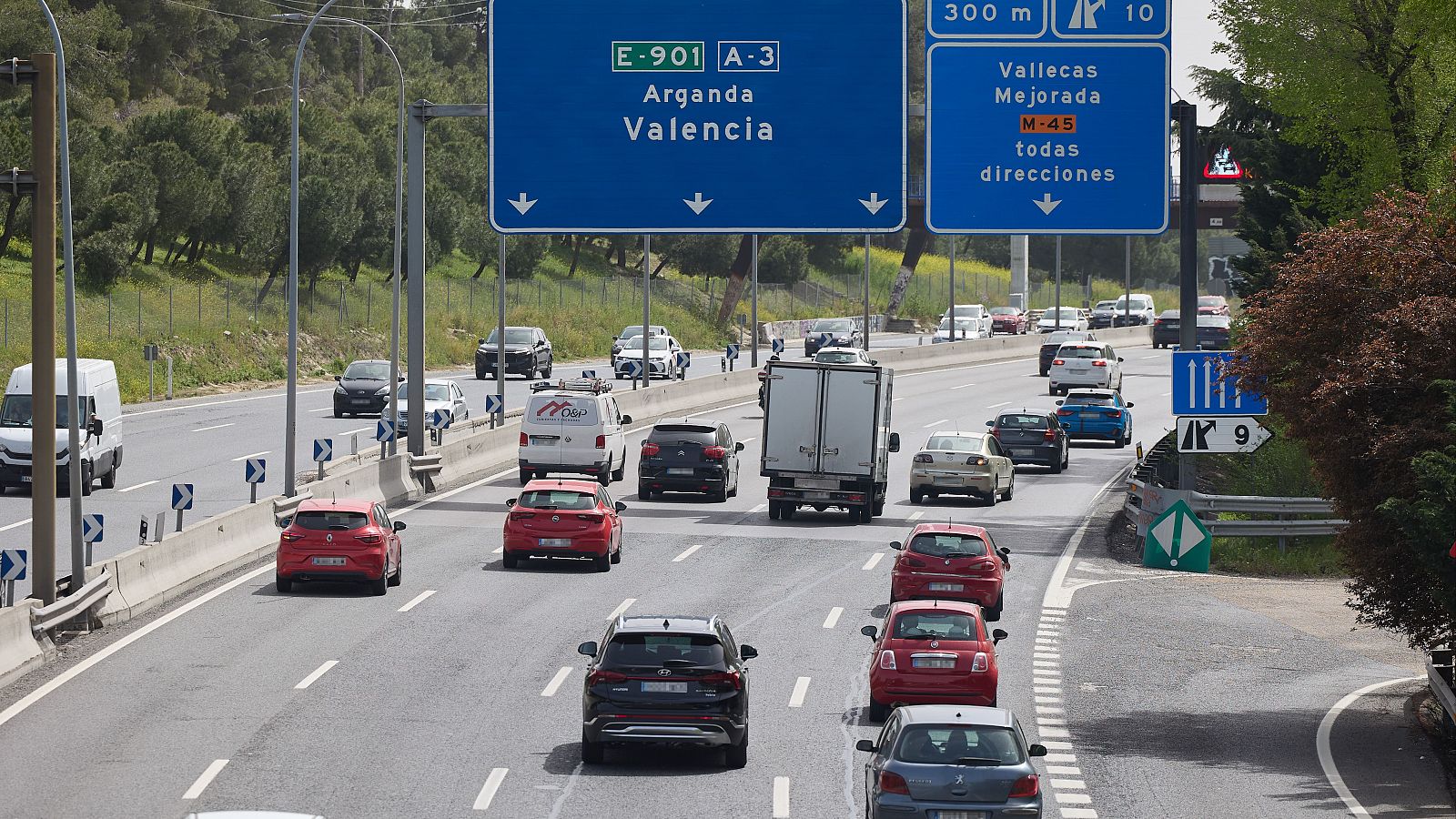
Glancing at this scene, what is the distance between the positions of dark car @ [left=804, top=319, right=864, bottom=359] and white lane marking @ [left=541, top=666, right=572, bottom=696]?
57.9m

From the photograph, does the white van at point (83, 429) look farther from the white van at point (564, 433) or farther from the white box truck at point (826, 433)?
the white box truck at point (826, 433)

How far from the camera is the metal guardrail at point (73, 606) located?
83.1 feet

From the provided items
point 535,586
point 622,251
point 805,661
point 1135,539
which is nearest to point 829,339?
point 622,251

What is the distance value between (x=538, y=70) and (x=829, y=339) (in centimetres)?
5596

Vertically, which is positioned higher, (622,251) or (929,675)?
(622,251)

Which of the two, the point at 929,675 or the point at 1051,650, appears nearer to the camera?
the point at 929,675

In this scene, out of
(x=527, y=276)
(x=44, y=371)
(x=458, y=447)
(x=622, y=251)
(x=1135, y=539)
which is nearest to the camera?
(x=44, y=371)

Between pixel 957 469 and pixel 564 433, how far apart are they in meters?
8.85

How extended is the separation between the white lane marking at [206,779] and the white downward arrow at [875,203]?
1514 cm

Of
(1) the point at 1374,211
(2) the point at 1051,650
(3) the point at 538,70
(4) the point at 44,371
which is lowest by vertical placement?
(2) the point at 1051,650

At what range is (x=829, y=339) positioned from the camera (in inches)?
3428

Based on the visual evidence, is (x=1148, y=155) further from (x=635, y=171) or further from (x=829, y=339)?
(x=829, y=339)

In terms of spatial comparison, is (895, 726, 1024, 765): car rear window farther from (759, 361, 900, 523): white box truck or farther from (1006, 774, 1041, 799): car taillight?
(759, 361, 900, 523): white box truck

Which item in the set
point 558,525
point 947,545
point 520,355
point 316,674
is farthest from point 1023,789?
point 520,355
